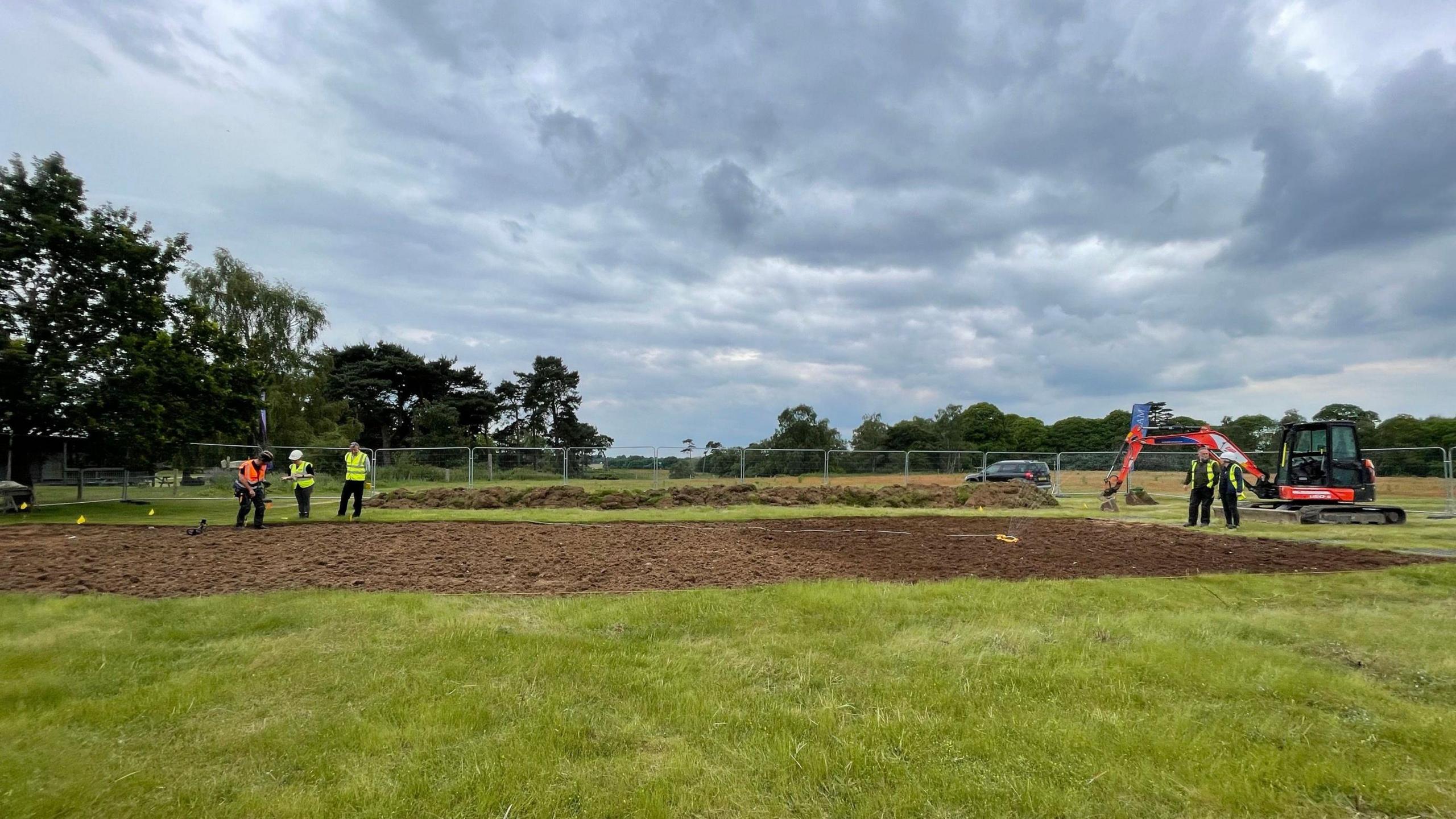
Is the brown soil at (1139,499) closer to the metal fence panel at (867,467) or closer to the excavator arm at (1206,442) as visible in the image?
the excavator arm at (1206,442)

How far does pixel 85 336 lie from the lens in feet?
70.6

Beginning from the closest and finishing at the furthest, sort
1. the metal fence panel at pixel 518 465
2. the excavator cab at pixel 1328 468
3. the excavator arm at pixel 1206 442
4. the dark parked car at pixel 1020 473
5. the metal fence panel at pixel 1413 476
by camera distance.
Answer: the excavator cab at pixel 1328 468, the excavator arm at pixel 1206 442, the metal fence panel at pixel 1413 476, the metal fence panel at pixel 518 465, the dark parked car at pixel 1020 473

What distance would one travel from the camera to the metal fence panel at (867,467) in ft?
99.9

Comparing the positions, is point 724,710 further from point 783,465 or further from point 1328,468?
point 783,465

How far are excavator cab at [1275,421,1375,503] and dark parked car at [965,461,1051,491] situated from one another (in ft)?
40.9

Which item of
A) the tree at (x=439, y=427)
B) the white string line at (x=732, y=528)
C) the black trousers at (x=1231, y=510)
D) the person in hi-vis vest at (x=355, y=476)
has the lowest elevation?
the white string line at (x=732, y=528)

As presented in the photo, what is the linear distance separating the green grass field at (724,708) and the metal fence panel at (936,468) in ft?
80.9

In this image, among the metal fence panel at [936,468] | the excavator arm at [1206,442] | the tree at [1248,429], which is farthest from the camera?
the tree at [1248,429]

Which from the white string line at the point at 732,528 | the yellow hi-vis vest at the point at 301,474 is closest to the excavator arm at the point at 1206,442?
the white string line at the point at 732,528

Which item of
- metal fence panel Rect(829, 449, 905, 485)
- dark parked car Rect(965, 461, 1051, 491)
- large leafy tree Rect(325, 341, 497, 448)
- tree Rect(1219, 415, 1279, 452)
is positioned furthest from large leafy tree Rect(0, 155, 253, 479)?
tree Rect(1219, 415, 1279, 452)

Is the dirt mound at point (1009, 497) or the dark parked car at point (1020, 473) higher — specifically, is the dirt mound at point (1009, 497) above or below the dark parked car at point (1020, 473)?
below

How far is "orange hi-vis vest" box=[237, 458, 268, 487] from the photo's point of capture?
15.5 m

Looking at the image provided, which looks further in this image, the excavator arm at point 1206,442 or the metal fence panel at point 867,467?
the metal fence panel at point 867,467

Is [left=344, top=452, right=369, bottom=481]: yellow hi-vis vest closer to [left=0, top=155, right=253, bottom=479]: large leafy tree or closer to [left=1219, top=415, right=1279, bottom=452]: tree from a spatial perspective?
[left=0, top=155, right=253, bottom=479]: large leafy tree
